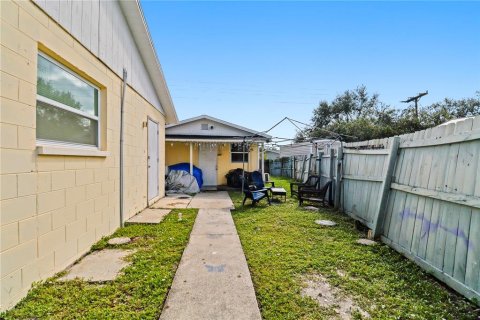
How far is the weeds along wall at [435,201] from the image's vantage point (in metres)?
2.79

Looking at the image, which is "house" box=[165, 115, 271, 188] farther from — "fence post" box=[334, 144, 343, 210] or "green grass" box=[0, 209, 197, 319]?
"green grass" box=[0, 209, 197, 319]

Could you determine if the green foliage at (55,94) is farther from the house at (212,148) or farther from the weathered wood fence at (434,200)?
the house at (212,148)

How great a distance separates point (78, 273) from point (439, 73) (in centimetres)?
2725

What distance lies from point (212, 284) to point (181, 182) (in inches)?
368

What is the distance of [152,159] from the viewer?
8.57 metres

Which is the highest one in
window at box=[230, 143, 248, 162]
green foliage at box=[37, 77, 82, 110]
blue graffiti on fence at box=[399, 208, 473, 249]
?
green foliage at box=[37, 77, 82, 110]

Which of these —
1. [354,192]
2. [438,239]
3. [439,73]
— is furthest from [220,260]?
[439,73]

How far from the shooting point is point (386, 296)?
2799 mm

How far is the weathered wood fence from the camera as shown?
2789mm

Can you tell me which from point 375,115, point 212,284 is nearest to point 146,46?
point 212,284

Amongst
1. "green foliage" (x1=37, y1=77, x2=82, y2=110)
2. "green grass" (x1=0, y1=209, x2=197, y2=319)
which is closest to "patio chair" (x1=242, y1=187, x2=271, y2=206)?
"green grass" (x1=0, y1=209, x2=197, y2=319)

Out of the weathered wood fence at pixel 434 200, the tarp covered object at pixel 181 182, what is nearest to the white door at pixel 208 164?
the tarp covered object at pixel 181 182

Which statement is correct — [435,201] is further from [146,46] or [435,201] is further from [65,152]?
[146,46]

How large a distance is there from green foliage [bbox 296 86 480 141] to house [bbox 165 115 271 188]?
5782 mm
